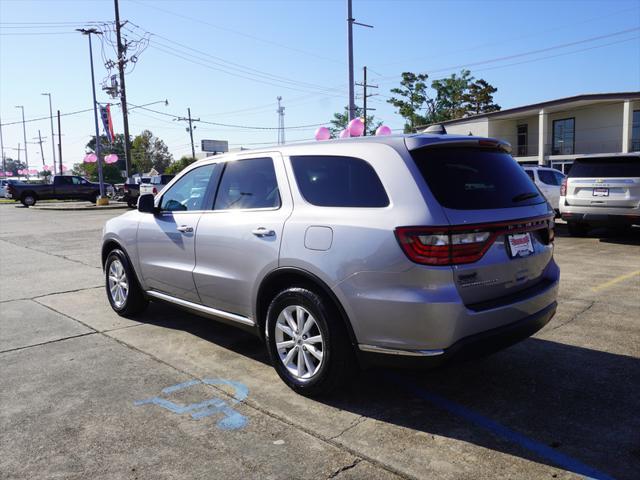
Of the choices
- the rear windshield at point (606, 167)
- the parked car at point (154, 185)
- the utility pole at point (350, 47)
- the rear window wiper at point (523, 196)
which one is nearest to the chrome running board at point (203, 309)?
the rear window wiper at point (523, 196)

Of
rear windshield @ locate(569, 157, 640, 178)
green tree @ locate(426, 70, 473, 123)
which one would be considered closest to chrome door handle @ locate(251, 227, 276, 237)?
rear windshield @ locate(569, 157, 640, 178)

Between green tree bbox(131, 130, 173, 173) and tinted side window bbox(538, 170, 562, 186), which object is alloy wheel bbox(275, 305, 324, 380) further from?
green tree bbox(131, 130, 173, 173)

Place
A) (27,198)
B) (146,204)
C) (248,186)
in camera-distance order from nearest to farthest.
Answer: (248,186)
(146,204)
(27,198)

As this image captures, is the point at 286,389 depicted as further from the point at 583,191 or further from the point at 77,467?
the point at 583,191

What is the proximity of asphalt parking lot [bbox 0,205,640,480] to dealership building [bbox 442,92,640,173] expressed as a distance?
86.7 ft

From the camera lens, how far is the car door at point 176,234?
468 centimetres

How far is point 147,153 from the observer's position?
104875mm

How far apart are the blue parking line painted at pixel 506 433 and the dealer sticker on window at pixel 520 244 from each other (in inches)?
41.6

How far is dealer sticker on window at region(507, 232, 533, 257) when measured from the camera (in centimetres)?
338

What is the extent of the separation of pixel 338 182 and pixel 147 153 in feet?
355

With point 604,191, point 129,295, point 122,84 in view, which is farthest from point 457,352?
point 122,84

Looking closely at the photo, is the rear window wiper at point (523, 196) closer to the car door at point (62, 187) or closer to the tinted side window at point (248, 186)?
the tinted side window at point (248, 186)

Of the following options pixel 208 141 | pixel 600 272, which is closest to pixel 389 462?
pixel 600 272

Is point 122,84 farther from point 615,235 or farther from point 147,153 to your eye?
point 147,153
